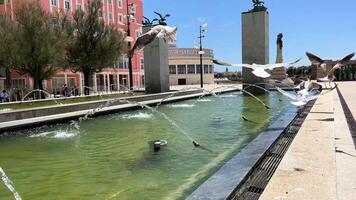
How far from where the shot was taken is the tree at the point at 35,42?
32031mm

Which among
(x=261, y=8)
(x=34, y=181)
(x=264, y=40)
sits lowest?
(x=34, y=181)

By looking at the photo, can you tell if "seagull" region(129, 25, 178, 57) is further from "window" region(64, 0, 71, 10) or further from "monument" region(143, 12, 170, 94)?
"window" region(64, 0, 71, 10)

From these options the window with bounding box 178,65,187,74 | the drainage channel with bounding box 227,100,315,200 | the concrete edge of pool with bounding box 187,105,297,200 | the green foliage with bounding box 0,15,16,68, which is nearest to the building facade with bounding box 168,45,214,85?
the window with bounding box 178,65,187,74

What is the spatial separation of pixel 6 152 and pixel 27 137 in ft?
6.78

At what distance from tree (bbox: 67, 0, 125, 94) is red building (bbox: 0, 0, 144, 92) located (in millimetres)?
6760

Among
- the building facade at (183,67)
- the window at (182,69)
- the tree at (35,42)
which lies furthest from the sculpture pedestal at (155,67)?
the window at (182,69)

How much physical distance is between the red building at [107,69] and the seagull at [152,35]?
3298cm

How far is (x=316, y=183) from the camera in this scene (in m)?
4.80

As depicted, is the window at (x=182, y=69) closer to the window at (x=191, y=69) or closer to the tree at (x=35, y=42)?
the window at (x=191, y=69)

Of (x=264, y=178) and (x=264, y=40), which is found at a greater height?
(x=264, y=40)

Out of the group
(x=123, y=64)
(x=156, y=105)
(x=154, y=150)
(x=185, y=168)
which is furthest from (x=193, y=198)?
(x=123, y=64)

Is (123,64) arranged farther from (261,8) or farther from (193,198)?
(193,198)

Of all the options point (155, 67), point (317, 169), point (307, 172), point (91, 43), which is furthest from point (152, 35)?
point (91, 43)

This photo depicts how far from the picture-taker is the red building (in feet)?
163
